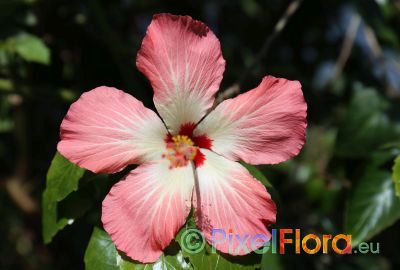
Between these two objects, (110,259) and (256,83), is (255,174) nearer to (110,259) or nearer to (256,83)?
(110,259)

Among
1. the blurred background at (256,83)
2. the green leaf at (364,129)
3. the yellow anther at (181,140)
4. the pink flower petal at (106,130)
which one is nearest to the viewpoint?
the pink flower petal at (106,130)

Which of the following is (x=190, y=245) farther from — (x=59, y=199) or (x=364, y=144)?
(x=364, y=144)

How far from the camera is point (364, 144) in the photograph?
168cm

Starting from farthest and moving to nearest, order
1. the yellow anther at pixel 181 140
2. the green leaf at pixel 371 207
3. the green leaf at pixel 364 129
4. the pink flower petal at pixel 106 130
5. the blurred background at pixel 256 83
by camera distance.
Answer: the green leaf at pixel 364 129 → the blurred background at pixel 256 83 → the green leaf at pixel 371 207 → the yellow anther at pixel 181 140 → the pink flower petal at pixel 106 130

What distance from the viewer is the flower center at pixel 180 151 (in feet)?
3.82

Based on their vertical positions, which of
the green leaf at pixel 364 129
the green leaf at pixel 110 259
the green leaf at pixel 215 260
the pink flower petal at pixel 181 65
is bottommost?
the green leaf at pixel 110 259

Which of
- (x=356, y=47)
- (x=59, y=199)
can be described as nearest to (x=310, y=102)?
(x=356, y=47)

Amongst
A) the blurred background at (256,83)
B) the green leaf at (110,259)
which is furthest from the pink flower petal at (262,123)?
the green leaf at (110,259)

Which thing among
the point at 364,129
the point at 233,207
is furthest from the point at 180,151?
the point at 364,129

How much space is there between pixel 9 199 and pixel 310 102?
1.36 meters

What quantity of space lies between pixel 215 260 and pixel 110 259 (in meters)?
0.22

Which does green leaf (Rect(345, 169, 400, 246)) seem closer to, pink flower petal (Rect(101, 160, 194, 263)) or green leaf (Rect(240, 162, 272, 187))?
green leaf (Rect(240, 162, 272, 187))

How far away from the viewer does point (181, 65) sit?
1105 millimetres

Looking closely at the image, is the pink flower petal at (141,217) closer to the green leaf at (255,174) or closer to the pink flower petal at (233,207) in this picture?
the pink flower petal at (233,207)
